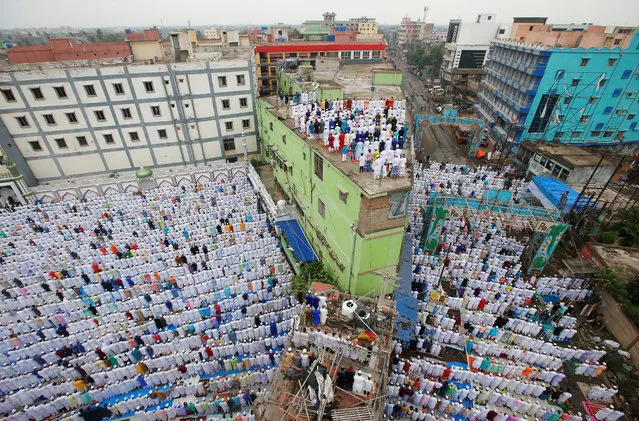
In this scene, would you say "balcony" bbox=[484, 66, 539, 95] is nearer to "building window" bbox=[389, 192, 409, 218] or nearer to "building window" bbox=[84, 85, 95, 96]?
"building window" bbox=[389, 192, 409, 218]

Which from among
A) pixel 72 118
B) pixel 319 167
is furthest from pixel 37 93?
pixel 319 167

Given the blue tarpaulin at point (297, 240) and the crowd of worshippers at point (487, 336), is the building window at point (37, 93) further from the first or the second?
the crowd of worshippers at point (487, 336)

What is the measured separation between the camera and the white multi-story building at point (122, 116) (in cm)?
2594

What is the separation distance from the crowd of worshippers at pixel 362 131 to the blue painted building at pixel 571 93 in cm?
2119

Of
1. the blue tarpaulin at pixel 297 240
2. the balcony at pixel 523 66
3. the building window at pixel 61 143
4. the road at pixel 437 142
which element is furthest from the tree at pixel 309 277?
the balcony at pixel 523 66

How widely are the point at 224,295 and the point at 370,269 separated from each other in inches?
345

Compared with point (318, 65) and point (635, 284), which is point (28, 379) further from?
point (318, 65)

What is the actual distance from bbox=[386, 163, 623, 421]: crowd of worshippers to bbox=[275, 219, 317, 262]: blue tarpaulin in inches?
267

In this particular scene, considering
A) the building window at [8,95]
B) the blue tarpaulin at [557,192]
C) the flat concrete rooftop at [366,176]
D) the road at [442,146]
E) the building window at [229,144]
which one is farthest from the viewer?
the road at [442,146]

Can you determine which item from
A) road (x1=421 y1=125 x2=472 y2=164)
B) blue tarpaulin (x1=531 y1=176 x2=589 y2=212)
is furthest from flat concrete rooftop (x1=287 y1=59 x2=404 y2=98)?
blue tarpaulin (x1=531 y1=176 x2=589 y2=212)

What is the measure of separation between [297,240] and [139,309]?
961 cm

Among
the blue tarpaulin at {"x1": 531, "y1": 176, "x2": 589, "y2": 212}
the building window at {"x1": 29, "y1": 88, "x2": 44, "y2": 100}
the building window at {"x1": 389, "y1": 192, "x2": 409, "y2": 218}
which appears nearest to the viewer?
the building window at {"x1": 389, "y1": 192, "x2": 409, "y2": 218}

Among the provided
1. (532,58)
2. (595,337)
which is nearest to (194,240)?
(595,337)

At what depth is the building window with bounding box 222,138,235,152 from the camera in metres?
32.3
